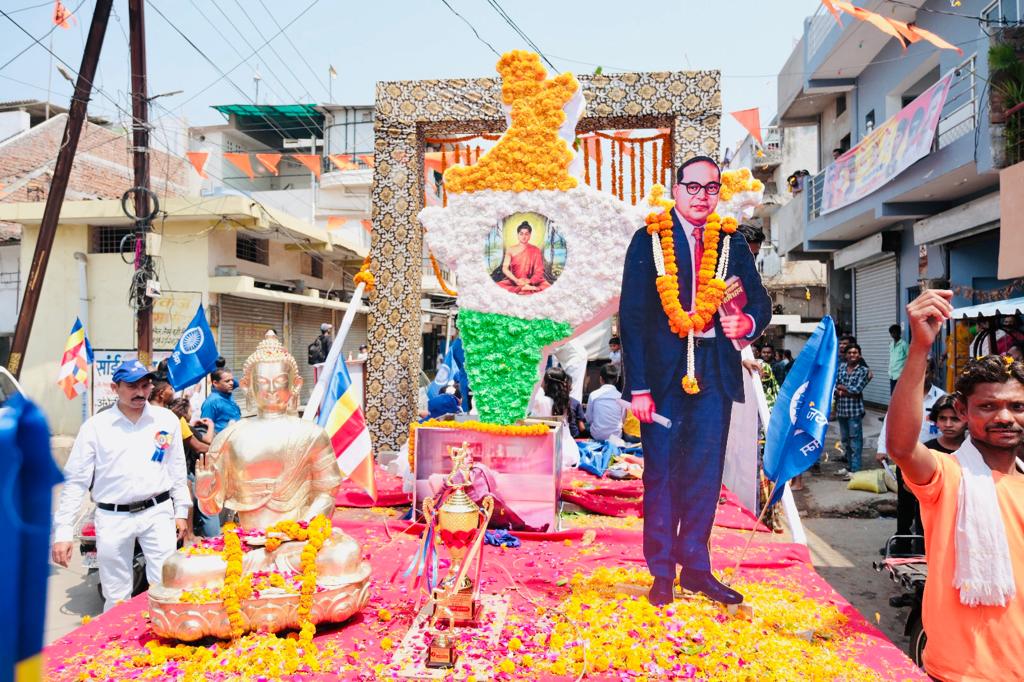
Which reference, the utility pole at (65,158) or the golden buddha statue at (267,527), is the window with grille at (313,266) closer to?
the utility pole at (65,158)

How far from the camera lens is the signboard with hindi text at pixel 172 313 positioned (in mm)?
14391

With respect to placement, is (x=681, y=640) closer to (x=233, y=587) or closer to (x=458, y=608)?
(x=458, y=608)

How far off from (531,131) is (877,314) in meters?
11.9

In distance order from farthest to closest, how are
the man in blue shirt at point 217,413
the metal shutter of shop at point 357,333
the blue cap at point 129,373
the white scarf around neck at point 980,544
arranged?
the metal shutter of shop at point 357,333 → the man in blue shirt at point 217,413 → the blue cap at point 129,373 → the white scarf around neck at point 980,544

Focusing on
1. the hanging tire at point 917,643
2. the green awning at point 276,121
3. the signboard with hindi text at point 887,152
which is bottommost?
the hanging tire at point 917,643

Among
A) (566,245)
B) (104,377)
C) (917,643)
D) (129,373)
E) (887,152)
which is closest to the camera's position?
(917,643)

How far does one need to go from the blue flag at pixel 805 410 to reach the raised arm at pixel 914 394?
1853mm

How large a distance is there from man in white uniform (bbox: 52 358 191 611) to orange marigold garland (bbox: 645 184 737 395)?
3.32 m

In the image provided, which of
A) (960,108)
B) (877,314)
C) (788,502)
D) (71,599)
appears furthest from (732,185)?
(877,314)

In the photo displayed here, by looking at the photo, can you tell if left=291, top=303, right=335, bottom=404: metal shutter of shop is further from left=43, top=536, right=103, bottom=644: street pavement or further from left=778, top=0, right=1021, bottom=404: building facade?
left=778, top=0, right=1021, bottom=404: building facade

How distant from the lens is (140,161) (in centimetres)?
1033

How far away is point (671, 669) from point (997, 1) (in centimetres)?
1072

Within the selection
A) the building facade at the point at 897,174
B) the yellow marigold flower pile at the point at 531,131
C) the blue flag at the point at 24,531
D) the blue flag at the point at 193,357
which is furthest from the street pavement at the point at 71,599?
the building facade at the point at 897,174

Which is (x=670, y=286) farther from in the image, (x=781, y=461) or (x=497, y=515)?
(x=497, y=515)
